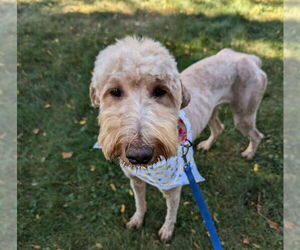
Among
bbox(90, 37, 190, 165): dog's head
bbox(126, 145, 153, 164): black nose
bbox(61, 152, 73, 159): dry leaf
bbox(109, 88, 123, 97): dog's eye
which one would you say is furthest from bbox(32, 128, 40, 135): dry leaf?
bbox(126, 145, 153, 164): black nose

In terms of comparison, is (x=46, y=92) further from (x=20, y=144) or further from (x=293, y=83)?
(x=293, y=83)

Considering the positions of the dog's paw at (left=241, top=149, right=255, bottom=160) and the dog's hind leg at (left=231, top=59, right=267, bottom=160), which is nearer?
the dog's hind leg at (left=231, top=59, right=267, bottom=160)

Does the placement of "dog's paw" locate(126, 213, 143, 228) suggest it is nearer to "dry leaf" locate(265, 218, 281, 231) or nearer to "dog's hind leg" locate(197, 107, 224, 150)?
"dog's hind leg" locate(197, 107, 224, 150)

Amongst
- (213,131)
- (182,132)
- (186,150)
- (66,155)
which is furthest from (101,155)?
(182,132)

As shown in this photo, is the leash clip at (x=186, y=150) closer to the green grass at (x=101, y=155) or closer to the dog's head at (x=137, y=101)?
the dog's head at (x=137, y=101)

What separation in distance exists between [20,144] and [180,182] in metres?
2.95

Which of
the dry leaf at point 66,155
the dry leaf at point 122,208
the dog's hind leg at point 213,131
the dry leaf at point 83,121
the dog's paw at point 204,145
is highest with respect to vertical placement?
the dog's hind leg at point 213,131

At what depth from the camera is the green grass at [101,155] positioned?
3.70 m

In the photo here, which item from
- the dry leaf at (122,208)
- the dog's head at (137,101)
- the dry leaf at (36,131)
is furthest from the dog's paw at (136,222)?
the dry leaf at (36,131)

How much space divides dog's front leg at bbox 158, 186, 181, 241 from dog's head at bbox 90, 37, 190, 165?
1.04 m

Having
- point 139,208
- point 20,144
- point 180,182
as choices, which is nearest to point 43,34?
point 20,144

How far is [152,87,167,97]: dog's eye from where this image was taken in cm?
236

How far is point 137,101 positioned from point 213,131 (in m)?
2.38

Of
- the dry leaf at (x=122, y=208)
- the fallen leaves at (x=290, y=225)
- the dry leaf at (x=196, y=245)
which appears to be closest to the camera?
the dry leaf at (x=196, y=245)
